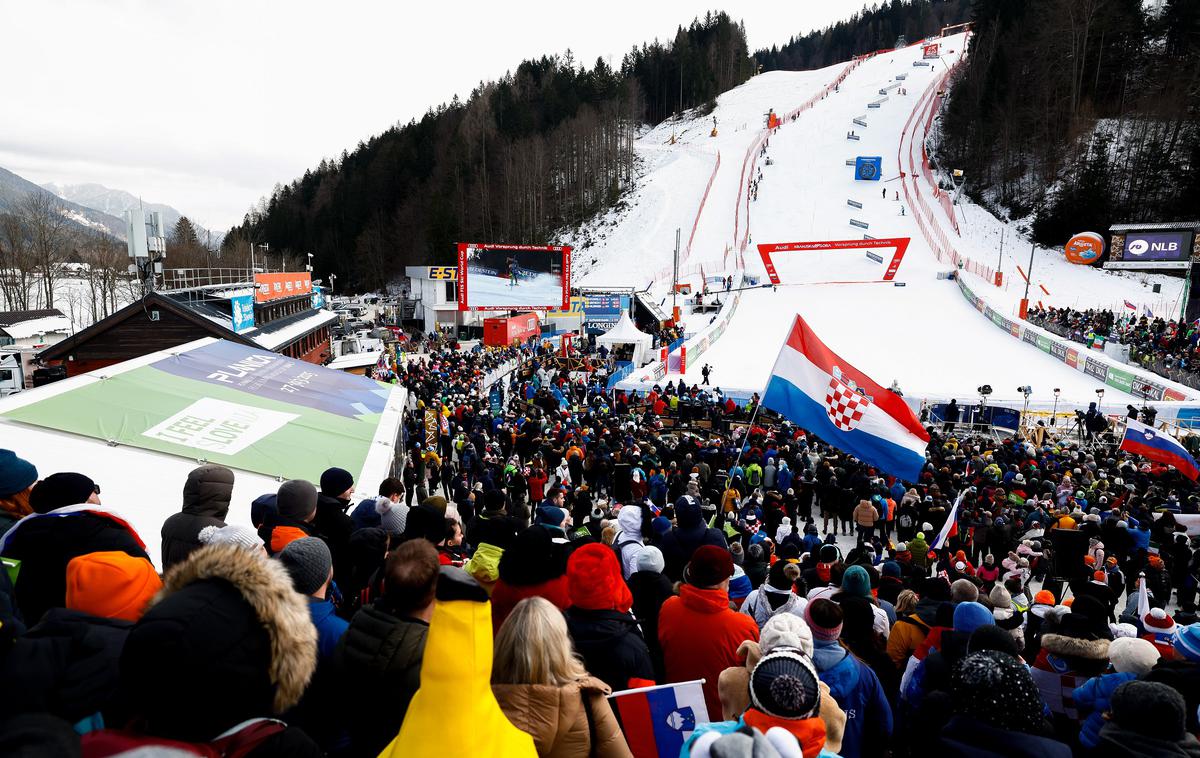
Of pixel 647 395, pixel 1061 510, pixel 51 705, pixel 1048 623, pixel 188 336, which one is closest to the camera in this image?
pixel 51 705

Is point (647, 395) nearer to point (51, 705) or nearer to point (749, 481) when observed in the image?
point (749, 481)

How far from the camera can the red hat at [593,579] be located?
248 centimetres

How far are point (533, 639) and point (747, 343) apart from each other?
82.0 ft

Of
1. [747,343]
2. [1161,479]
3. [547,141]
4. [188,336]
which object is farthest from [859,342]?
[547,141]

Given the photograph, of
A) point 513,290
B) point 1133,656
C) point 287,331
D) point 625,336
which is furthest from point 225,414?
point 513,290

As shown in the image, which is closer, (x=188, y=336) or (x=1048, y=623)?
(x=1048, y=623)

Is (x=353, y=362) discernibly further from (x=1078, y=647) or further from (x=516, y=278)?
(x=1078, y=647)

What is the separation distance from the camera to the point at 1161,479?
35.1 feet

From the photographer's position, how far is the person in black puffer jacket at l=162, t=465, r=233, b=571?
3.30 metres

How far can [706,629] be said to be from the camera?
2.91 metres

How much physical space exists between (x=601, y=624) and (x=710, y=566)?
0.60 m

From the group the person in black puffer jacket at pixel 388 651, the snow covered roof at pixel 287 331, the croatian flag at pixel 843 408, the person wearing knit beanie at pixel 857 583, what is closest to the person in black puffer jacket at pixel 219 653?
the person in black puffer jacket at pixel 388 651

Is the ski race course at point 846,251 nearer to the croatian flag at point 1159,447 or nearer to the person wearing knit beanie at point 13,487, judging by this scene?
the croatian flag at point 1159,447

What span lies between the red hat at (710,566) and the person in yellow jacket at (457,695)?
54.7 inches
